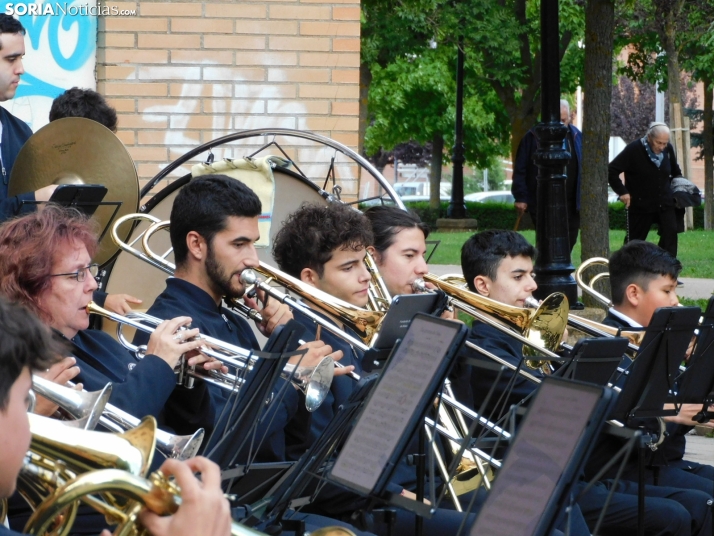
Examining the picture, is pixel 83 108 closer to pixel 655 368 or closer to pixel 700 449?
pixel 655 368

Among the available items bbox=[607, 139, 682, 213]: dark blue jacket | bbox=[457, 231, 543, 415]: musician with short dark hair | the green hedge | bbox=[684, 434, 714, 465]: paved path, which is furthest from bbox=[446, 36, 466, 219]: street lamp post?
bbox=[457, 231, 543, 415]: musician with short dark hair

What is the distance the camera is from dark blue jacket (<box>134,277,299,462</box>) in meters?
3.15

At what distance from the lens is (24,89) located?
565cm

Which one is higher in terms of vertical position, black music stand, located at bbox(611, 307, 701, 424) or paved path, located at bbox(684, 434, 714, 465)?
black music stand, located at bbox(611, 307, 701, 424)

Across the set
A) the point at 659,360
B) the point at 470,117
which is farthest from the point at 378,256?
the point at 470,117

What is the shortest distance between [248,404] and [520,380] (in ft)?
5.41

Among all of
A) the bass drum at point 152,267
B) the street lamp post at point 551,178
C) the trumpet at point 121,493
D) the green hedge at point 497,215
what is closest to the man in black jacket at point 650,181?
the street lamp post at point 551,178

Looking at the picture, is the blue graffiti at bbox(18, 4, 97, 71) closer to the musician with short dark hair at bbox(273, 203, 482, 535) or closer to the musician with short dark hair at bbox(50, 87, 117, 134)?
the musician with short dark hair at bbox(50, 87, 117, 134)

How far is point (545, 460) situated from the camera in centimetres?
197

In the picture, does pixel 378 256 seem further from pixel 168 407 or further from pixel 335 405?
pixel 168 407

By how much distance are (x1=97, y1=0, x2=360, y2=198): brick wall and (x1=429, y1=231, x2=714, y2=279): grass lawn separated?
639 centimetres

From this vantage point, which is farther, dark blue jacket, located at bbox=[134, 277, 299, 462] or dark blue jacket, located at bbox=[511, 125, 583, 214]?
dark blue jacket, located at bbox=[511, 125, 583, 214]

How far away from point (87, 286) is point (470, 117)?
69.8 ft

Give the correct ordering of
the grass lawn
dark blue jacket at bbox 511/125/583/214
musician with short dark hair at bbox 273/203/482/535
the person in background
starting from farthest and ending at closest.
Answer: the grass lawn < dark blue jacket at bbox 511/125/583/214 < the person in background < musician with short dark hair at bbox 273/203/482/535
